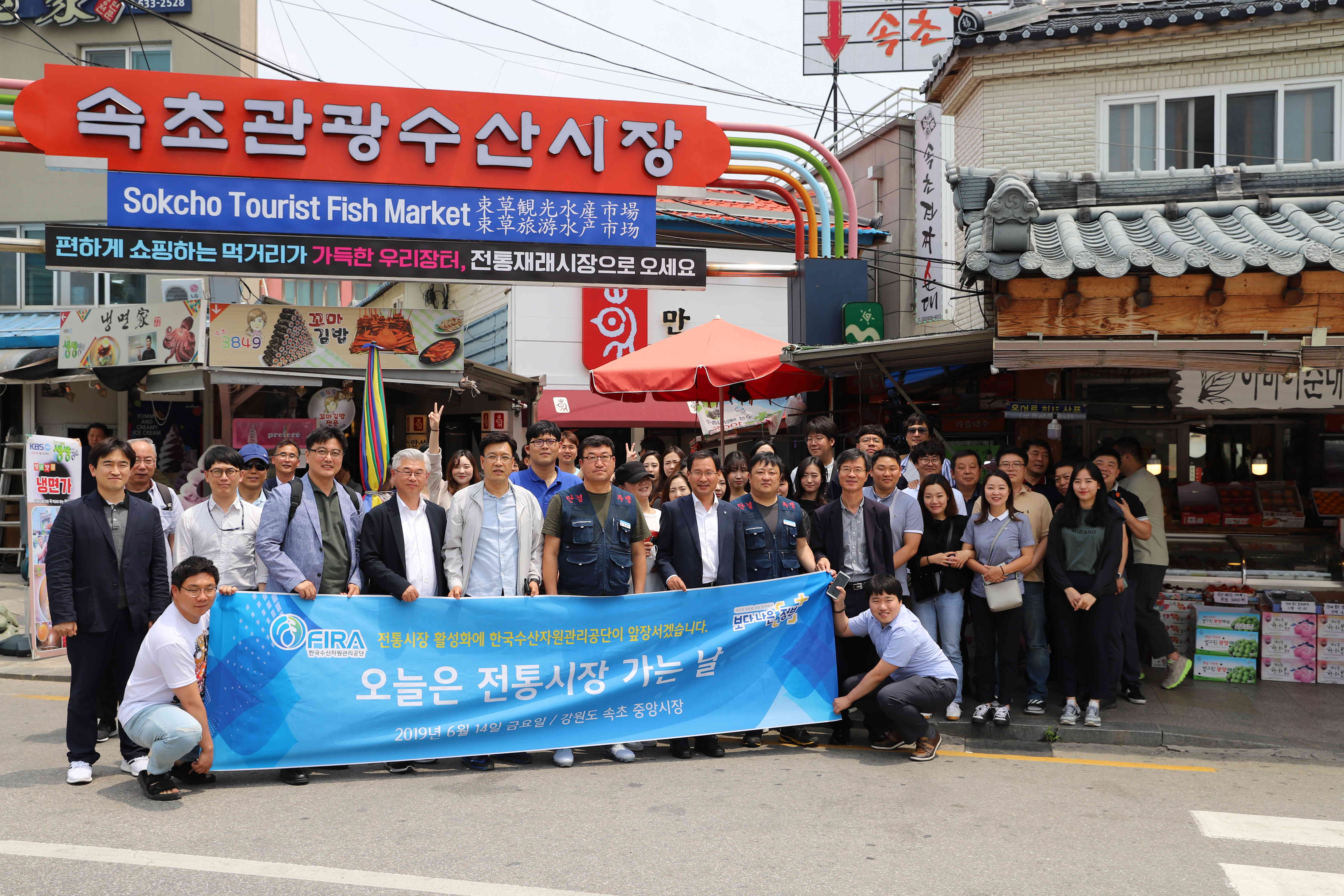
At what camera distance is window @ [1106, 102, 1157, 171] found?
1398 cm

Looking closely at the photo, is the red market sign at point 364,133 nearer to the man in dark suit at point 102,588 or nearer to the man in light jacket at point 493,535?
the man in dark suit at point 102,588

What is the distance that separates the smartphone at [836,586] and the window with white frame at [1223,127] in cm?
882

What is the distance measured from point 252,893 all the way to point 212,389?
11.8 metres

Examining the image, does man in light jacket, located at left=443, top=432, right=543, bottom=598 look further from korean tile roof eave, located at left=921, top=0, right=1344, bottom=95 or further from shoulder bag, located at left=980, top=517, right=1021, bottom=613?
korean tile roof eave, located at left=921, top=0, right=1344, bottom=95

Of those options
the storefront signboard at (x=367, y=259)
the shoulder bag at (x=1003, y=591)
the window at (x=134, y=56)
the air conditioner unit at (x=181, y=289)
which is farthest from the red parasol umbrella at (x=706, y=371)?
the window at (x=134, y=56)

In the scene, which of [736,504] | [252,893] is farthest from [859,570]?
[252,893]

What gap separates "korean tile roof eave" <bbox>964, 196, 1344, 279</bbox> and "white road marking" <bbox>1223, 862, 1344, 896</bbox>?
3.78 meters

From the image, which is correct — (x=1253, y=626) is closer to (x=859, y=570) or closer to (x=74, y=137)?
(x=859, y=570)

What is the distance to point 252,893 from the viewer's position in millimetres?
4270

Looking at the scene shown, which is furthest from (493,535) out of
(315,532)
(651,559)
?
(651,559)

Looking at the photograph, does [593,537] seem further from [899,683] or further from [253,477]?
[253,477]

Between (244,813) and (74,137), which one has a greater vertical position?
(74,137)

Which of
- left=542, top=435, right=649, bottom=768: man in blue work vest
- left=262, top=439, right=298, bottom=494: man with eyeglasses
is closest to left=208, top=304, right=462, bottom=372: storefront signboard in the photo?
left=262, top=439, right=298, bottom=494: man with eyeglasses

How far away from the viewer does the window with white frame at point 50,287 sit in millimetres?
17906
